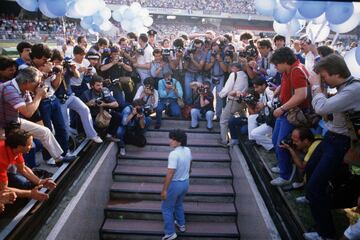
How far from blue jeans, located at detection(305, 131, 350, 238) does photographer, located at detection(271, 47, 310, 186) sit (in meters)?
0.65

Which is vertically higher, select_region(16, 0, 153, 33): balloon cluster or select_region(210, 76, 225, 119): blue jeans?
select_region(16, 0, 153, 33): balloon cluster

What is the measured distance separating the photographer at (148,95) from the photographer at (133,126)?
0.54 feet

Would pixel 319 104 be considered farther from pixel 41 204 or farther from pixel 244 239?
pixel 41 204

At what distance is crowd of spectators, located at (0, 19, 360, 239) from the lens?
2865 millimetres

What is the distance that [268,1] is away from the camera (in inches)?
223

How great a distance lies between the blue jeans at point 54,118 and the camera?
4.21m

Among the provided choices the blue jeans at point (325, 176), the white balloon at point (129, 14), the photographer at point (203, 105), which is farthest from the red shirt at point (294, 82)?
the white balloon at point (129, 14)

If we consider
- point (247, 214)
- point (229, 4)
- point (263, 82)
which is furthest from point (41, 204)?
point (229, 4)

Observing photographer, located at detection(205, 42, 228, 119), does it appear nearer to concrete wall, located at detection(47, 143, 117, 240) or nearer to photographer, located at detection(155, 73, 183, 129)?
photographer, located at detection(155, 73, 183, 129)

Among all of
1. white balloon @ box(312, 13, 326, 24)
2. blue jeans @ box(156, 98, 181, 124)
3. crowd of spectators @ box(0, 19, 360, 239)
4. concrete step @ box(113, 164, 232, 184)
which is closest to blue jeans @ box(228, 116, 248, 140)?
crowd of spectators @ box(0, 19, 360, 239)

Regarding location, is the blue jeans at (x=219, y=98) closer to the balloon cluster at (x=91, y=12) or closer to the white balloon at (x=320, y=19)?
the white balloon at (x=320, y=19)

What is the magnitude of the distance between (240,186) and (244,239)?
0.85 m

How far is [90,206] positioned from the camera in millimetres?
4613

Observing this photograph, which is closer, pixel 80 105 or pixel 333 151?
pixel 333 151
